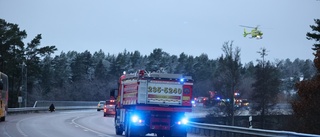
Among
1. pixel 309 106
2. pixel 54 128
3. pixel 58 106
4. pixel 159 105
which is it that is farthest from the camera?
pixel 58 106

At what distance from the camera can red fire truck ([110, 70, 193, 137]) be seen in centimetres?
2552

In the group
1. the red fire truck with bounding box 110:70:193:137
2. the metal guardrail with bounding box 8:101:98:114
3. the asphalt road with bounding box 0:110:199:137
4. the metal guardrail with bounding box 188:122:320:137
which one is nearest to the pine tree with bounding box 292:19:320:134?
the metal guardrail with bounding box 188:122:320:137

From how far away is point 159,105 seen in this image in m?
25.7

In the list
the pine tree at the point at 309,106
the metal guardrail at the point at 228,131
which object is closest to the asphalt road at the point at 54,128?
the metal guardrail at the point at 228,131

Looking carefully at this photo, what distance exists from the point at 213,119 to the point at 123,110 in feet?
109

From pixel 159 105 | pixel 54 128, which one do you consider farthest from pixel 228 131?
pixel 54 128

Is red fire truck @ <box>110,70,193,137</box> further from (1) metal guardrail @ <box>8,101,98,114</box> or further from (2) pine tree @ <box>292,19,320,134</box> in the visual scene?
(1) metal guardrail @ <box>8,101,98,114</box>

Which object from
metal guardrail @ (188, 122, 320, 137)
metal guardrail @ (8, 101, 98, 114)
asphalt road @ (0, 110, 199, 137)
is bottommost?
asphalt road @ (0, 110, 199, 137)

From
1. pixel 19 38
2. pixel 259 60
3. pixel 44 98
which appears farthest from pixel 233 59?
pixel 44 98

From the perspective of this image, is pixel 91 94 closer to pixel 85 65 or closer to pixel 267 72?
pixel 85 65

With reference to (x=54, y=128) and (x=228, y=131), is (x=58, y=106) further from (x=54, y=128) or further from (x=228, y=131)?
(x=228, y=131)

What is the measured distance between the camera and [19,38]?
8438 centimetres

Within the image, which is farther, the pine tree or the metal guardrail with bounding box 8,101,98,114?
the metal guardrail with bounding box 8,101,98,114

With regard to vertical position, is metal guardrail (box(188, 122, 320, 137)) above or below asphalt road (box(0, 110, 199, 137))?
above
